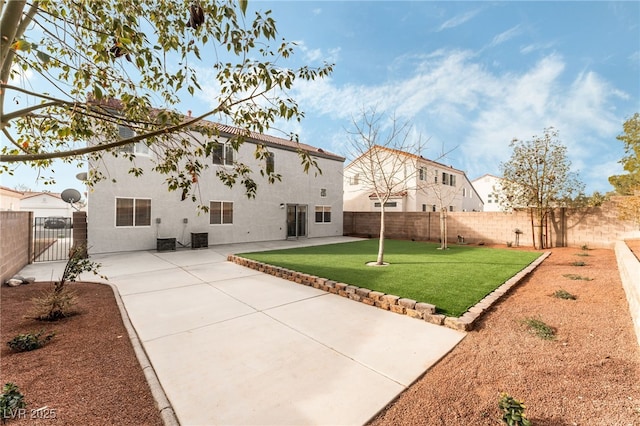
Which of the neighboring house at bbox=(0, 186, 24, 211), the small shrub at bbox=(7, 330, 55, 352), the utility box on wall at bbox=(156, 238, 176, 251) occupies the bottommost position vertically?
the small shrub at bbox=(7, 330, 55, 352)

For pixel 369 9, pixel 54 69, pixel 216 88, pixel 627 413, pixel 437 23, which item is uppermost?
pixel 437 23

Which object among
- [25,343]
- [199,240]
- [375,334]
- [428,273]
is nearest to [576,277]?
[428,273]

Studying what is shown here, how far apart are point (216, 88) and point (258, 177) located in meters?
13.0

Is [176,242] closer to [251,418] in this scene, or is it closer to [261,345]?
[261,345]

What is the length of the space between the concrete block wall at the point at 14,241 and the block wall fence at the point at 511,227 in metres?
17.3

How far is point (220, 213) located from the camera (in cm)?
1435

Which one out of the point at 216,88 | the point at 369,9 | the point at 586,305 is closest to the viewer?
the point at 216,88

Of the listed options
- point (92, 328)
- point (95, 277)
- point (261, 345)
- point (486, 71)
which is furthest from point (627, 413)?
point (486, 71)

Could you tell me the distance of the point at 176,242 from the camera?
12.7 meters

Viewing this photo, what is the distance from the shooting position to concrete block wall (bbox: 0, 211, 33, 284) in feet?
20.0

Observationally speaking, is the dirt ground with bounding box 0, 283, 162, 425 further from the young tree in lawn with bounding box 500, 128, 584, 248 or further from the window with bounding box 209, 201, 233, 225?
the young tree in lawn with bounding box 500, 128, 584, 248

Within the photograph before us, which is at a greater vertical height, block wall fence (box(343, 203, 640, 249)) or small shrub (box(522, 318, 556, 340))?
block wall fence (box(343, 203, 640, 249))

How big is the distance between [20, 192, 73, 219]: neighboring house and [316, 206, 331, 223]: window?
34353 mm

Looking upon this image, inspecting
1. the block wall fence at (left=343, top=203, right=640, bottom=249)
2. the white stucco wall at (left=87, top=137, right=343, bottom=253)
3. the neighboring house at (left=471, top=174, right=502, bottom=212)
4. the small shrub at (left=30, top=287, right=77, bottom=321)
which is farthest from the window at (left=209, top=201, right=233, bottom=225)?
the neighboring house at (left=471, top=174, right=502, bottom=212)
